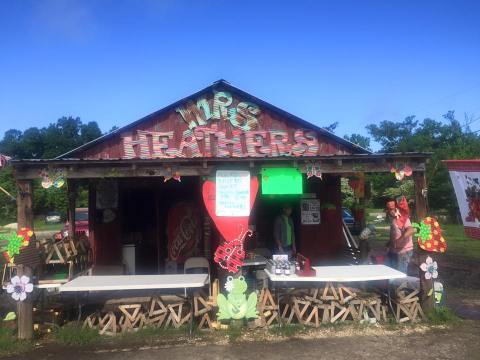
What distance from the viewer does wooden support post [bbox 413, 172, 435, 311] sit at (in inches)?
276

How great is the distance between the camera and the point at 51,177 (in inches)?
262

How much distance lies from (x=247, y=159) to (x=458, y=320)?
440cm

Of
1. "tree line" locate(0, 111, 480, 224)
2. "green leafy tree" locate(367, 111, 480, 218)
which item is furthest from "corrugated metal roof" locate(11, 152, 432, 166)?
"green leafy tree" locate(367, 111, 480, 218)

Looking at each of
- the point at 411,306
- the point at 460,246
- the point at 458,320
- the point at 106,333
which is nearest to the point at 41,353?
the point at 106,333

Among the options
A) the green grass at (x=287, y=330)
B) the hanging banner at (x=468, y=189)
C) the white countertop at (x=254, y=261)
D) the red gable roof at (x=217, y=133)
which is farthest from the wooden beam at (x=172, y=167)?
the red gable roof at (x=217, y=133)

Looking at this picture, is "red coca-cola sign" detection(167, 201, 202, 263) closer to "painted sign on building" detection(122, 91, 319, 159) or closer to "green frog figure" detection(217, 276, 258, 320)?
"painted sign on building" detection(122, 91, 319, 159)

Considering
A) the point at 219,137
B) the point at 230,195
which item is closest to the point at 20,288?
the point at 230,195

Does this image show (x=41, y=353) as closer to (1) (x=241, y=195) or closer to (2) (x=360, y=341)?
(1) (x=241, y=195)

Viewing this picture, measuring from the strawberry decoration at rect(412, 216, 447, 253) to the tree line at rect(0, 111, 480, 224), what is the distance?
11.3 m

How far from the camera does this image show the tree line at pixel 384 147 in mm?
28562

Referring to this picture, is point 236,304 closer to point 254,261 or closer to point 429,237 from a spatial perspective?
point 254,261

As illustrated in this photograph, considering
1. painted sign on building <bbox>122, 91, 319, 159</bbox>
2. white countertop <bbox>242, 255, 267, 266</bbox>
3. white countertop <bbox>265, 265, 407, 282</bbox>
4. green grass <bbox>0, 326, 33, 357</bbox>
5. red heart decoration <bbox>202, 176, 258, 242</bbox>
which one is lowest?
green grass <bbox>0, 326, 33, 357</bbox>

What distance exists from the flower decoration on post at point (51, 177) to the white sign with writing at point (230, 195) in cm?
251

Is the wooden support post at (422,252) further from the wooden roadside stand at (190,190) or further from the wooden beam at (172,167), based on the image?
the wooden roadside stand at (190,190)
